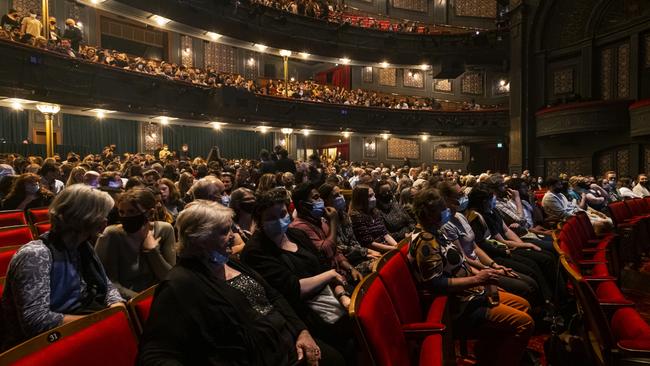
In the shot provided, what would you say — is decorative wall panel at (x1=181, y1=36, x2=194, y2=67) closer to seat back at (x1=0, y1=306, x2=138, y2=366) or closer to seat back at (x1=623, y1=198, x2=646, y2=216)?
seat back at (x1=623, y1=198, x2=646, y2=216)

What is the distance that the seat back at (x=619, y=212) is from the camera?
22.6ft

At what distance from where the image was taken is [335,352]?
7.83ft

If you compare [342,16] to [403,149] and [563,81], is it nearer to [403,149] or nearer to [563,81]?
[403,149]

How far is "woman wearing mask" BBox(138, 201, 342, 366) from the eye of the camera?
5.39 feet

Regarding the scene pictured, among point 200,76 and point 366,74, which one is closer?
point 200,76

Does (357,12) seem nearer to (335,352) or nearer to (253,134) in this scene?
(253,134)

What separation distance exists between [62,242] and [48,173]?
15.1ft

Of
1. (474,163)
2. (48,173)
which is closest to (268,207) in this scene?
(48,173)

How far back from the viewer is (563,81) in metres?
16.7

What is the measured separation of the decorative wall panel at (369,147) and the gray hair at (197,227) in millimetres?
22823

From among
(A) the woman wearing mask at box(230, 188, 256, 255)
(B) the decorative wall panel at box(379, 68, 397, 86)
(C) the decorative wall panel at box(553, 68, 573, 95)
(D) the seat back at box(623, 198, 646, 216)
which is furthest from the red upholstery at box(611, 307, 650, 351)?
(B) the decorative wall panel at box(379, 68, 397, 86)

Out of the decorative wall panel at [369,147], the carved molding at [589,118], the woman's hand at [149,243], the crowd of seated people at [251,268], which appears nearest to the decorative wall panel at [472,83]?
the decorative wall panel at [369,147]

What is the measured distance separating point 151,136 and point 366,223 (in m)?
16.8

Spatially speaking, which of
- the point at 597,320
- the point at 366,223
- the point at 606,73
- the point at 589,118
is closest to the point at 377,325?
the point at 597,320
